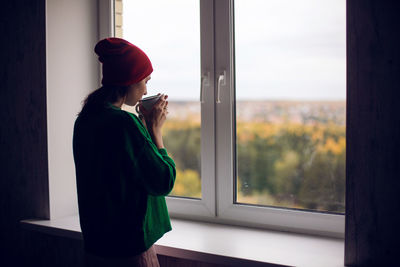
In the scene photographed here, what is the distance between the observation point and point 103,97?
4.02 ft

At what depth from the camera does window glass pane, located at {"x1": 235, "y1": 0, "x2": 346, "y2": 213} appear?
5.12 feet

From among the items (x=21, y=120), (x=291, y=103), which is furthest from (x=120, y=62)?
(x=21, y=120)

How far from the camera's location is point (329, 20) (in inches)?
61.3

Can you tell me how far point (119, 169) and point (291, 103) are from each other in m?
0.78

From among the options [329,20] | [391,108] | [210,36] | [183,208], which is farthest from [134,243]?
[329,20]

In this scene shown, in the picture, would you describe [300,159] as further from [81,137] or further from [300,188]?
[81,137]

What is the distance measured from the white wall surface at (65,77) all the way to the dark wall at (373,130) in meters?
1.25

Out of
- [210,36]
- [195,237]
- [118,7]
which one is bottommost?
[195,237]

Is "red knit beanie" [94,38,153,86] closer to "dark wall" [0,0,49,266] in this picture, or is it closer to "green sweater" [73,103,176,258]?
"green sweater" [73,103,176,258]

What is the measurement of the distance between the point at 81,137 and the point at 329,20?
98cm

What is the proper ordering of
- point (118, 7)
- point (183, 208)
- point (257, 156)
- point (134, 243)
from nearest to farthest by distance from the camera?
1. point (134, 243)
2. point (257, 156)
3. point (183, 208)
4. point (118, 7)

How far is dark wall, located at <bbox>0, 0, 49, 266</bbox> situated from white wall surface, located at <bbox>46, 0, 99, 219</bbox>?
0.10 feet

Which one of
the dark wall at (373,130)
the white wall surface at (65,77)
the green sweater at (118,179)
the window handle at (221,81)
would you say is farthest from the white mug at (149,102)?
the white wall surface at (65,77)

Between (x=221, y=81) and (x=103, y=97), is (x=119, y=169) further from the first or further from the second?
(x=221, y=81)
